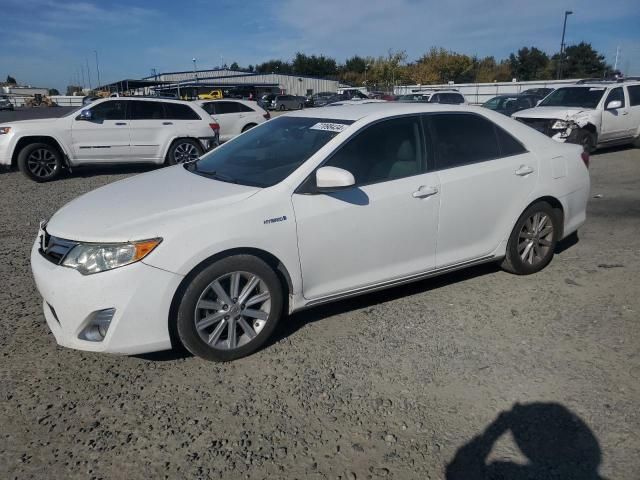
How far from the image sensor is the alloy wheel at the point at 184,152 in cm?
1149

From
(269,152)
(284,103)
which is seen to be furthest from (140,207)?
(284,103)

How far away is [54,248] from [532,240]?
3.90m

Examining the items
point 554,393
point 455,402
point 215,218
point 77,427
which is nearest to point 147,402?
point 77,427

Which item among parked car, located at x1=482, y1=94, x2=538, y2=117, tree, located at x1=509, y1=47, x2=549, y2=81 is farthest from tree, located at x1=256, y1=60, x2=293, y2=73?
parked car, located at x1=482, y1=94, x2=538, y2=117

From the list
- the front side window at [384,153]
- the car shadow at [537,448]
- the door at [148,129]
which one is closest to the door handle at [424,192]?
the front side window at [384,153]

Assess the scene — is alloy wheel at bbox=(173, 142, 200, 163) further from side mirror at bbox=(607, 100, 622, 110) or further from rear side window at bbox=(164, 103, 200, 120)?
side mirror at bbox=(607, 100, 622, 110)

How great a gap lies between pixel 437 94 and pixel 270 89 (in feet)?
132

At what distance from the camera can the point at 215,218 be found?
10.6 feet

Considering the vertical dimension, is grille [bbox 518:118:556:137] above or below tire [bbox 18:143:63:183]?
above

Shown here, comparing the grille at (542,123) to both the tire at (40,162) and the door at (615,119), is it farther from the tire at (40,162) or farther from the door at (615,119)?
the tire at (40,162)

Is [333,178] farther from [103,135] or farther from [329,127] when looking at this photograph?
[103,135]

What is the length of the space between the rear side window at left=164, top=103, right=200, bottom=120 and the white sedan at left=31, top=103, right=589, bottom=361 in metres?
7.40

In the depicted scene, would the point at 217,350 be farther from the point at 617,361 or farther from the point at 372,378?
the point at 617,361

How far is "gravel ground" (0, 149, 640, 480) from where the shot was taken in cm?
255
